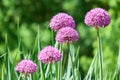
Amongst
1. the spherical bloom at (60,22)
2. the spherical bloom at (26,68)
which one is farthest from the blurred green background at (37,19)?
the spherical bloom at (26,68)

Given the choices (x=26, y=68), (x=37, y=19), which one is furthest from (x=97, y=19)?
(x=37, y=19)

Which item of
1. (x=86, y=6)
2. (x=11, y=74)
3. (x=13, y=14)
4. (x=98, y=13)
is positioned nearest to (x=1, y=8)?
(x=13, y=14)

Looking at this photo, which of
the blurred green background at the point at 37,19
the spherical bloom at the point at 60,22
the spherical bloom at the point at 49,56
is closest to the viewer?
the spherical bloom at the point at 49,56

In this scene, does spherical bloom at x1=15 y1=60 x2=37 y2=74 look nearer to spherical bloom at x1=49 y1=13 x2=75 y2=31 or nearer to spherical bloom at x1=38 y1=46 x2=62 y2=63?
spherical bloom at x1=38 y1=46 x2=62 y2=63

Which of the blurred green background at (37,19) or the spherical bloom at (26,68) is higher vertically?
the blurred green background at (37,19)

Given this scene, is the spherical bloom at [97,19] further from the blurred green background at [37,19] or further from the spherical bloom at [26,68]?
the blurred green background at [37,19]

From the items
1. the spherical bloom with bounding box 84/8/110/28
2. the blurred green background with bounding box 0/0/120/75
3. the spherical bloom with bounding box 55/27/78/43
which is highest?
the blurred green background with bounding box 0/0/120/75

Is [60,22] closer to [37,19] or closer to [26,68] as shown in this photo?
[26,68]

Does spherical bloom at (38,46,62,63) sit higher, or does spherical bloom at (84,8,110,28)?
spherical bloom at (84,8,110,28)

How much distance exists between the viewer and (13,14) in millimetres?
5375

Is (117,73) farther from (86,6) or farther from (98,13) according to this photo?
(86,6)

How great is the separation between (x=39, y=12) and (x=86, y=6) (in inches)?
24.4

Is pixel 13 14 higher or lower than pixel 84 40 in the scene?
higher

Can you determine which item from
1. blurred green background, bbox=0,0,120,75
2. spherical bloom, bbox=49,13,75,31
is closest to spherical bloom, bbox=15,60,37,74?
spherical bloom, bbox=49,13,75,31
